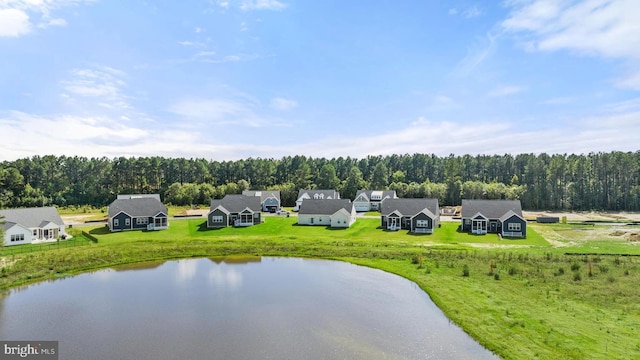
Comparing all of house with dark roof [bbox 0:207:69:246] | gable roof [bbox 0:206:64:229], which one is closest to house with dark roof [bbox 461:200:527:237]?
house with dark roof [bbox 0:207:69:246]

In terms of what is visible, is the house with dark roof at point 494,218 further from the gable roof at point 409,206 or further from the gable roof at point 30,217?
the gable roof at point 30,217

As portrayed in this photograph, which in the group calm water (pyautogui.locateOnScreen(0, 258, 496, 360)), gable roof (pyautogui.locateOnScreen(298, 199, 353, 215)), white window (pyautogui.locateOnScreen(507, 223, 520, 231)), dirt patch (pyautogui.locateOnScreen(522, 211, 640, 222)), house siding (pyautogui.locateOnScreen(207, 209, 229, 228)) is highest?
gable roof (pyautogui.locateOnScreen(298, 199, 353, 215))

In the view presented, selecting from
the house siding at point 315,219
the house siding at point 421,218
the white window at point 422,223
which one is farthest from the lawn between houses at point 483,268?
the house siding at point 315,219

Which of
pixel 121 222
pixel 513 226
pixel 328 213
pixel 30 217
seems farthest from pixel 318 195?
pixel 30 217

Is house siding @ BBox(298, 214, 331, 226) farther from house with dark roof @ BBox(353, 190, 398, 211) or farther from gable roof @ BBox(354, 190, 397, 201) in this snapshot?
gable roof @ BBox(354, 190, 397, 201)

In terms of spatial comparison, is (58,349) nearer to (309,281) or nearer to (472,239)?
(309,281)

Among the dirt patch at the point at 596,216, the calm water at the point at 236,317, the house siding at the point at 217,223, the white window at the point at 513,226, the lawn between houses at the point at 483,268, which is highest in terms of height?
the house siding at the point at 217,223
